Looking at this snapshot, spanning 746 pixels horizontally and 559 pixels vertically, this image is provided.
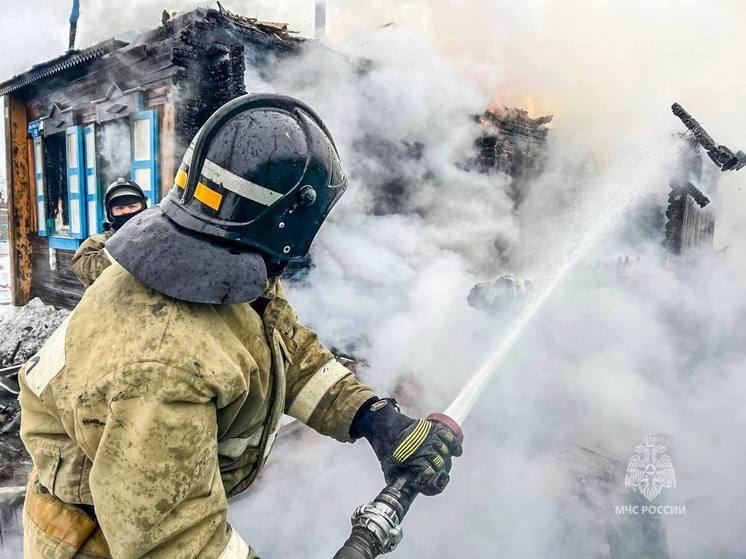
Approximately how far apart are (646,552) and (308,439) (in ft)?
8.70

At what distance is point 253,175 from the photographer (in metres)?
1.46

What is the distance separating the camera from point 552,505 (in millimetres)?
4539

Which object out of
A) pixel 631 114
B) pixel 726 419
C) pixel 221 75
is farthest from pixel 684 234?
pixel 221 75

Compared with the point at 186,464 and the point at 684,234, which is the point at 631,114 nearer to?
the point at 684,234

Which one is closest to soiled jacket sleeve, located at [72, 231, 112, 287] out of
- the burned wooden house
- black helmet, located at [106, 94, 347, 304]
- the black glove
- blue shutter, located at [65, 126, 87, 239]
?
the burned wooden house

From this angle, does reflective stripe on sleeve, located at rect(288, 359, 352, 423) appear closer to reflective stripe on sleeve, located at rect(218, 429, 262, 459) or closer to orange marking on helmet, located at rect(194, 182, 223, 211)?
reflective stripe on sleeve, located at rect(218, 429, 262, 459)

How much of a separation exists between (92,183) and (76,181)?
1.64 feet

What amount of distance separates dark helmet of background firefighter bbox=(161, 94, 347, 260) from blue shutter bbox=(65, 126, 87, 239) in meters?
7.89

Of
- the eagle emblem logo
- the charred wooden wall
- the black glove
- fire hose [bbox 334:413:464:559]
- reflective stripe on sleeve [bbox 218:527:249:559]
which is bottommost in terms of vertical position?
the charred wooden wall

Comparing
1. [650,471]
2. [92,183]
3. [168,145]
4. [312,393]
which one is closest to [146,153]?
[168,145]

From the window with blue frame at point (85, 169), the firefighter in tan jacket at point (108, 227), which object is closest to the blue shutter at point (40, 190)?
the window with blue frame at point (85, 169)

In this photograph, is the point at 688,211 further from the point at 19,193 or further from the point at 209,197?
the point at 19,193

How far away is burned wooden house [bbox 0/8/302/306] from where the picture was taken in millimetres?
6656

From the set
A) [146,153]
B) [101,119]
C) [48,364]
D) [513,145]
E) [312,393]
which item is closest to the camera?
[48,364]
